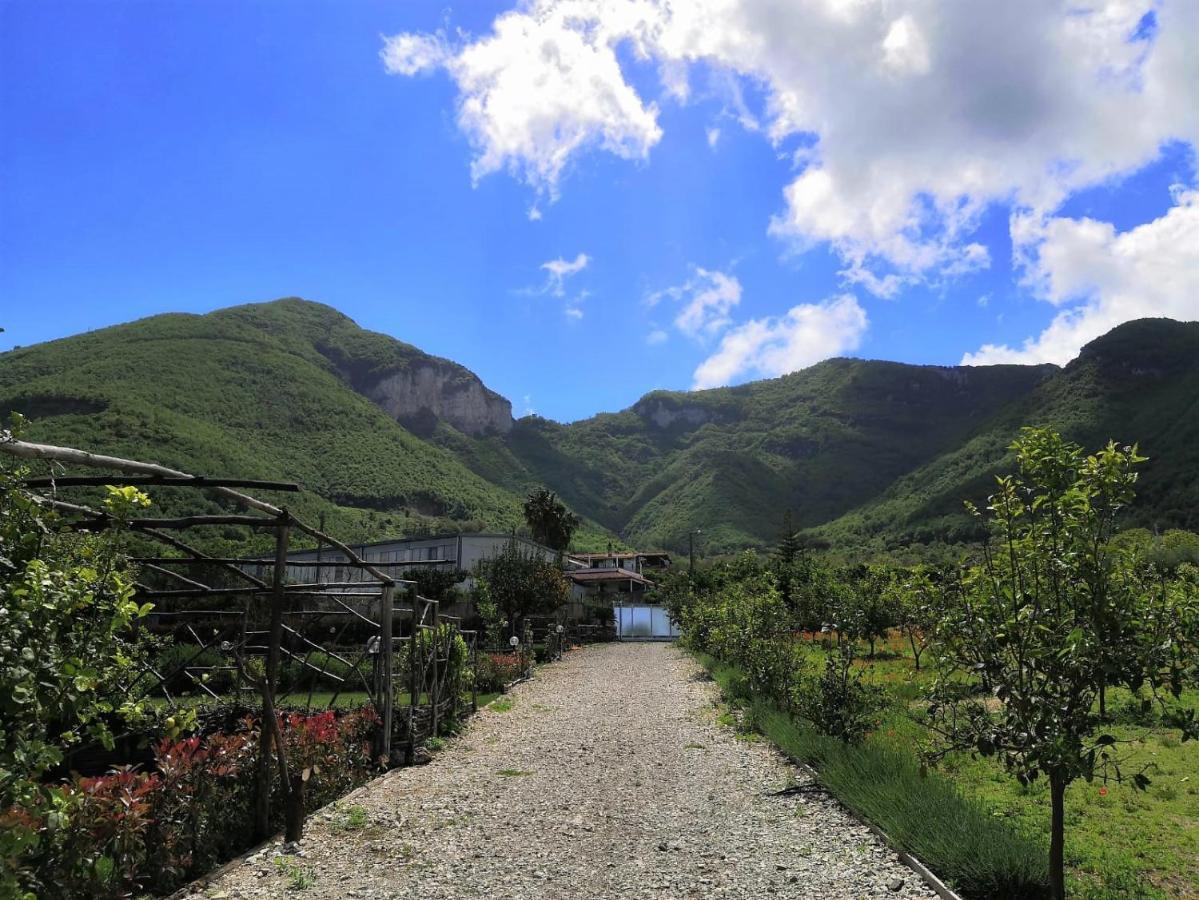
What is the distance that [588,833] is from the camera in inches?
295

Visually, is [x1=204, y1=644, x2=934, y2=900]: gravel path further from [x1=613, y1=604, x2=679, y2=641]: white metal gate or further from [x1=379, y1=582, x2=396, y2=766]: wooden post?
[x1=613, y1=604, x2=679, y2=641]: white metal gate

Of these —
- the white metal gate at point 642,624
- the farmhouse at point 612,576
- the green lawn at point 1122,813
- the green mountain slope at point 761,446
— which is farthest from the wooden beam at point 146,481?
the green mountain slope at point 761,446

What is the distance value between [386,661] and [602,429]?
494ft

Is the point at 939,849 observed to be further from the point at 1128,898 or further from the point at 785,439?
the point at 785,439

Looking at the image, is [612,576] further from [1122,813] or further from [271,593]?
[271,593]

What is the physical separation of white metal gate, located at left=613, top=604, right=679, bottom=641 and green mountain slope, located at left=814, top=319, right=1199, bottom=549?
29443 millimetres

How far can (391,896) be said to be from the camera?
19.0 ft

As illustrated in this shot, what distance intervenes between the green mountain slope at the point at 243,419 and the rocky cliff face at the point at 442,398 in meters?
14.5

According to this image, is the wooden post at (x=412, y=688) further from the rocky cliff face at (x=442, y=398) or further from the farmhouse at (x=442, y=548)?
the rocky cliff face at (x=442, y=398)

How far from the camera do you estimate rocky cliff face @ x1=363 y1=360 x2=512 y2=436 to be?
12788 cm

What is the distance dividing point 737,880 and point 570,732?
8.11 m

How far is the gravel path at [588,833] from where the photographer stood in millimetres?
5961

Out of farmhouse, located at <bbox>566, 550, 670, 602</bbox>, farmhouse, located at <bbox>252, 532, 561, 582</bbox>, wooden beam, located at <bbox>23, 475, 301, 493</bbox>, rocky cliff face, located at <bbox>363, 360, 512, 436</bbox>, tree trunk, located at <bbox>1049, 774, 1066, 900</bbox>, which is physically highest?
rocky cliff face, located at <bbox>363, 360, 512, 436</bbox>

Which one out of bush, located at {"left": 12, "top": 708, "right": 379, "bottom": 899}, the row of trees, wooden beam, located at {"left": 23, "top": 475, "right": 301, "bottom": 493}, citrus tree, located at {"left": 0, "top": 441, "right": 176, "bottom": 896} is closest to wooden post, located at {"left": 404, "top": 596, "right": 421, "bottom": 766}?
bush, located at {"left": 12, "top": 708, "right": 379, "bottom": 899}
